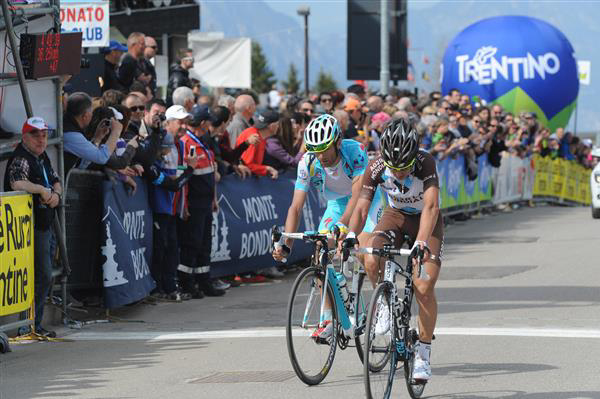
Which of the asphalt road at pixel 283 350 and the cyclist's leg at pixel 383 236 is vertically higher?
the cyclist's leg at pixel 383 236

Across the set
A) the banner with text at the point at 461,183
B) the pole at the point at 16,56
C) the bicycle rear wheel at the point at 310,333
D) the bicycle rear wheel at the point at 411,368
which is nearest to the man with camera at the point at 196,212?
the pole at the point at 16,56

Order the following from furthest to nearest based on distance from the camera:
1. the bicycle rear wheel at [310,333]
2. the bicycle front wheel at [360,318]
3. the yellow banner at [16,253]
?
the yellow banner at [16,253], the bicycle front wheel at [360,318], the bicycle rear wheel at [310,333]

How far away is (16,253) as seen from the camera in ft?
34.1

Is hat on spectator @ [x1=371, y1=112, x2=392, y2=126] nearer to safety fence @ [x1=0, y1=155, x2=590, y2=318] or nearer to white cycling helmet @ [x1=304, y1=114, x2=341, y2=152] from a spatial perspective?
Result: safety fence @ [x1=0, y1=155, x2=590, y2=318]

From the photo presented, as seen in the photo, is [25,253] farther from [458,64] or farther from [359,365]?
[458,64]

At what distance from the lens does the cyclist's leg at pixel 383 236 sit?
8602 millimetres

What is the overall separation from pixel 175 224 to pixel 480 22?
30.0 meters

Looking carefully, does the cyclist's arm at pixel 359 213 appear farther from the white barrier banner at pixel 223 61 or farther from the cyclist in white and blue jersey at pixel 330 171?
the white barrier banner at pixel 223 61

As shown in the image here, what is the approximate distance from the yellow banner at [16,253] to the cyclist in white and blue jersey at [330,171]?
8.15 ft

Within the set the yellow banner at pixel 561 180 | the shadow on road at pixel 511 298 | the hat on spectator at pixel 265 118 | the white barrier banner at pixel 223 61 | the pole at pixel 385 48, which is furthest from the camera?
the yellow banner at pixel 561 180

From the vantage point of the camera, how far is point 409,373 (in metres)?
7.93

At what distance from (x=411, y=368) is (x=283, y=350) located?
7.60ft

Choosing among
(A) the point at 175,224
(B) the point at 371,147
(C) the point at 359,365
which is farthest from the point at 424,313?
(B) the point at 371,147

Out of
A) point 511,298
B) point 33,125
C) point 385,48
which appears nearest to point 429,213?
point 33,125
